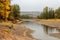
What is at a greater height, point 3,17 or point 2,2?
point 2,2

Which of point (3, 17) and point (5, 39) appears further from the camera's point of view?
point (3, 17)

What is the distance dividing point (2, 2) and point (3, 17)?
7763mm

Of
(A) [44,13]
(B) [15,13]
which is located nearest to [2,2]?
(B) [15,13]

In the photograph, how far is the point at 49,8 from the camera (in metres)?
136

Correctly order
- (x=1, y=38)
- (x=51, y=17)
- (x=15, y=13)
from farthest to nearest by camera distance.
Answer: (x=51, y=17)
(x=15, y=13)
(x=1, y=38)

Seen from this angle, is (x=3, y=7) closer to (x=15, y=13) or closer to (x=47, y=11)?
(x=15, y=13)

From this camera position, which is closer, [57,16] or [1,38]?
[1,38]

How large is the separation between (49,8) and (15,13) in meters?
33.3

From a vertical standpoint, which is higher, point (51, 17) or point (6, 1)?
point (6, 1)

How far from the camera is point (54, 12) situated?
13012cm

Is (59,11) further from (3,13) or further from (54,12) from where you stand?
(3,13)

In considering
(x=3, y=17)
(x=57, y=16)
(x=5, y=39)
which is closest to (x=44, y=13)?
(x=57, y=16)

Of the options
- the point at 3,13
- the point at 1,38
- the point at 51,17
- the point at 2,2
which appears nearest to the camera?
the point at 1,38

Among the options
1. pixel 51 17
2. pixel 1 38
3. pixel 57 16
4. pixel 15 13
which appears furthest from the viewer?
pixel 51 17
